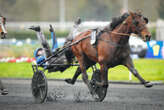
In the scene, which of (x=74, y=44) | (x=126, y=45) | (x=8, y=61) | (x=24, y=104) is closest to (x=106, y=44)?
(x=126, y=45)

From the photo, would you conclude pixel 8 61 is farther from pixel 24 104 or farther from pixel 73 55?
pixel 24 104

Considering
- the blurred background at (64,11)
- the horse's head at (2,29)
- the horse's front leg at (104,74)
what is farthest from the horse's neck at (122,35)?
the blurred background at (64,11)

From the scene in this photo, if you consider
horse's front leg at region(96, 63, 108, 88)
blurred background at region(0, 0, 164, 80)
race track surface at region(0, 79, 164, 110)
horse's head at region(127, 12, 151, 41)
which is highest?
horse's head at region(127, 12, 151, 41)

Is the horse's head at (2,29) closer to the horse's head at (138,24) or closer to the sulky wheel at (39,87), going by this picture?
the sulky wheel at (39,87)

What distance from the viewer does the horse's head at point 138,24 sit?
30.1ft

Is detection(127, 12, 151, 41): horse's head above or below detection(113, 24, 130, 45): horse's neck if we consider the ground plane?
above

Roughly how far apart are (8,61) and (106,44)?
592 inches

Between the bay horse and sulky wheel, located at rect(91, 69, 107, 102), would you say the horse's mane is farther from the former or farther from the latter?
sulky wheel, located at rect(91, 69, 107, 102)

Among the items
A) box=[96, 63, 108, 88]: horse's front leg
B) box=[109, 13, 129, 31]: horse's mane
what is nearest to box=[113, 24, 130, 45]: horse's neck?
box=[109, 13, 129, 31]: horse's mane

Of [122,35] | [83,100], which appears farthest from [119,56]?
[83,100]

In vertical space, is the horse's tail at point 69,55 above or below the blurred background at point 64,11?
above

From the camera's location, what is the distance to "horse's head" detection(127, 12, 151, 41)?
9.17m

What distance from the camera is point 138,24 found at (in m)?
9.29

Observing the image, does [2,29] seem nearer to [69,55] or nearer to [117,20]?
[69,55]
